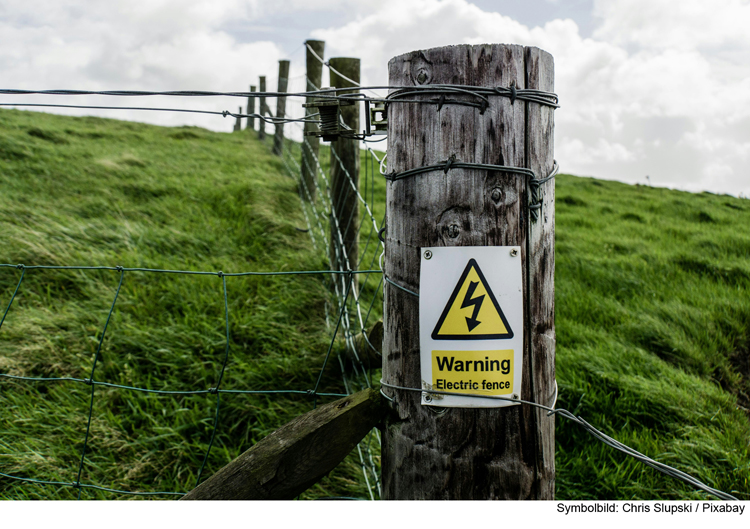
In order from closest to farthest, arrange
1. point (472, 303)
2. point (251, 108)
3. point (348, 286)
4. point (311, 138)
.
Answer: point (472, 303)
point (348, 286)
point (311, 138)
point (251, 108)

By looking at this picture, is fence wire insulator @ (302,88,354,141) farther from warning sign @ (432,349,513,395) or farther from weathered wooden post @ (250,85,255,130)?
weathered wooden post @ (250,85,255,130)

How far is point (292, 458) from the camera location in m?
1.15

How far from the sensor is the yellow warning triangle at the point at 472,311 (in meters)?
1.14

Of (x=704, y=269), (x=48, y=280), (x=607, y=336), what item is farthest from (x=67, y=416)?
(x=704, y=269)

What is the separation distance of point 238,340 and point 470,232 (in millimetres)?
2060

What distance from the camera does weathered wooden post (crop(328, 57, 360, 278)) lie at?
9.37 ft

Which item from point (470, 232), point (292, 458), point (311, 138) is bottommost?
point (292, 458)

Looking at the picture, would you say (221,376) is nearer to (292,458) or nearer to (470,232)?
(292,458)

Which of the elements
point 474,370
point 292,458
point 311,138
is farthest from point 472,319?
point 311,138

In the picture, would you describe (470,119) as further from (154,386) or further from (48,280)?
(48,280)

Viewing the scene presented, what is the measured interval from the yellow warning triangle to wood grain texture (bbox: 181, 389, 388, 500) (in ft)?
1.03

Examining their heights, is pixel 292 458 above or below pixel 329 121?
below

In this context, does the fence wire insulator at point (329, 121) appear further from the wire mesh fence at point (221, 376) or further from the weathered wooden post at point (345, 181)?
the weathered wooden post at point (345, 181)

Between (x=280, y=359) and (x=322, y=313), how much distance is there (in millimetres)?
586
